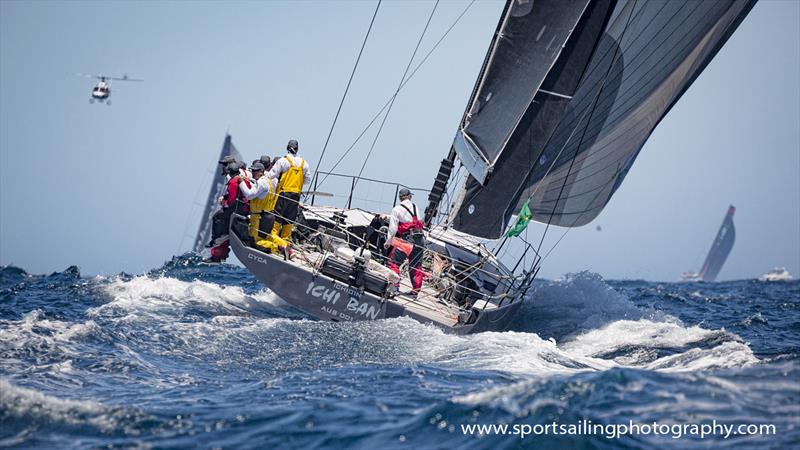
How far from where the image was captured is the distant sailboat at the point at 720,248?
3132 inches

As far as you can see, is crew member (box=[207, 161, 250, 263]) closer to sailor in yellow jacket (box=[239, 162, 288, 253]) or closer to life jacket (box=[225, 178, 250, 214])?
life jacket (box=[225, 178, 250, 214])

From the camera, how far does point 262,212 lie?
453 inches

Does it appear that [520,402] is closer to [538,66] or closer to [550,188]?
[538,66]

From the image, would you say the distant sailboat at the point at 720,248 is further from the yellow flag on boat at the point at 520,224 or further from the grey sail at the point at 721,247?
the yellow flag on boat at the point at 520,224

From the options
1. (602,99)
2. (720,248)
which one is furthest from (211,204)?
(720,248)

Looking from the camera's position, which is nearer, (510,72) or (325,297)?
(325,297)

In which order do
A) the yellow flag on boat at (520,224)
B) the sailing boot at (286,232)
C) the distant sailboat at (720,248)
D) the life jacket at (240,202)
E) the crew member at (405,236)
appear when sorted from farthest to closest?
the distant sailboat at (720,248), the yellow flag on boat at (520,224), the sailing boot at (286,232), the crew member at (405,236), the life jacket at (240,202)

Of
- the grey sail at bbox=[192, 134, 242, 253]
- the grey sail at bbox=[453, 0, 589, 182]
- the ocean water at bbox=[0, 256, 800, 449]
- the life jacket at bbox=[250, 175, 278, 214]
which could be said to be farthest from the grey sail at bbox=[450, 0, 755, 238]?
the grey sail at bbox=[192, 134, 242, 253]

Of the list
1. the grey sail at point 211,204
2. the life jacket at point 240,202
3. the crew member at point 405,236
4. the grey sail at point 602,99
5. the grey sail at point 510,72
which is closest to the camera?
the life jacket at point 240,202

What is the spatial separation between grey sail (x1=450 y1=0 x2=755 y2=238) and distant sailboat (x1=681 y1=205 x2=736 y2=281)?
69.3 meters

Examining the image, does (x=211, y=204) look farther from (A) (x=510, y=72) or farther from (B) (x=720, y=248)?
(B) (x=720, y=248)

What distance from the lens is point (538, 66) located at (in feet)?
43.1

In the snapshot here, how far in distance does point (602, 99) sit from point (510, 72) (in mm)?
2240

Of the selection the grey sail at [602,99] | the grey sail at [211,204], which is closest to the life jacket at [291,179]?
the grey sail at [602,99]
